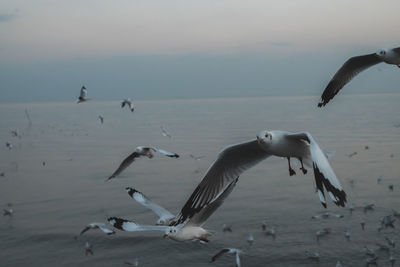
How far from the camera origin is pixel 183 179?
27016 mm

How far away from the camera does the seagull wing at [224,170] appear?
913 centimetres

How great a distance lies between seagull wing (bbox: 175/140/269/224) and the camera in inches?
360

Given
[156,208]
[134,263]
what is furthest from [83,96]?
[156,208]

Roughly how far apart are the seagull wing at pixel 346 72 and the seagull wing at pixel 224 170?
3.11 meters

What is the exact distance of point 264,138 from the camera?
26.9 feet

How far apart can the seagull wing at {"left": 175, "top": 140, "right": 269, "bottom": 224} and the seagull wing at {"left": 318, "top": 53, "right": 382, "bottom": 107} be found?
10.2 ft

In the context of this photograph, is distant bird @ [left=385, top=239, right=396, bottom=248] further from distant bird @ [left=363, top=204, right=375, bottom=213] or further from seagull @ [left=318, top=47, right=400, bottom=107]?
seagull @ [left=318, top=47, right=400, bottom=107]

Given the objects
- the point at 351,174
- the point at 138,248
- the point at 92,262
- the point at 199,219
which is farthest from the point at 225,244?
the point at 351,174

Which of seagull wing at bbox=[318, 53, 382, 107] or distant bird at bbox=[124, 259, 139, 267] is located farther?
distant bird at bbox=[124, 259, 139, 267]

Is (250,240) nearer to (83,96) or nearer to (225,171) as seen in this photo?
(225,171)

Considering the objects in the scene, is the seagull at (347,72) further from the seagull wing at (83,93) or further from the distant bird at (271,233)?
the seagull wing at (83,93)

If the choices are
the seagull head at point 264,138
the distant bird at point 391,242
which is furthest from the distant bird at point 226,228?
the seagull head at point 264,138

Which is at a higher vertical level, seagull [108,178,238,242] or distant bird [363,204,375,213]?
seagull [108,178,238,242]

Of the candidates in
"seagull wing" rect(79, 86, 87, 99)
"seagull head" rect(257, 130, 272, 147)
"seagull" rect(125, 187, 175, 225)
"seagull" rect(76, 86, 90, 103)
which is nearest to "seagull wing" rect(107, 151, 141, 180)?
"seagull" rect(125, 187, 175, 225)
